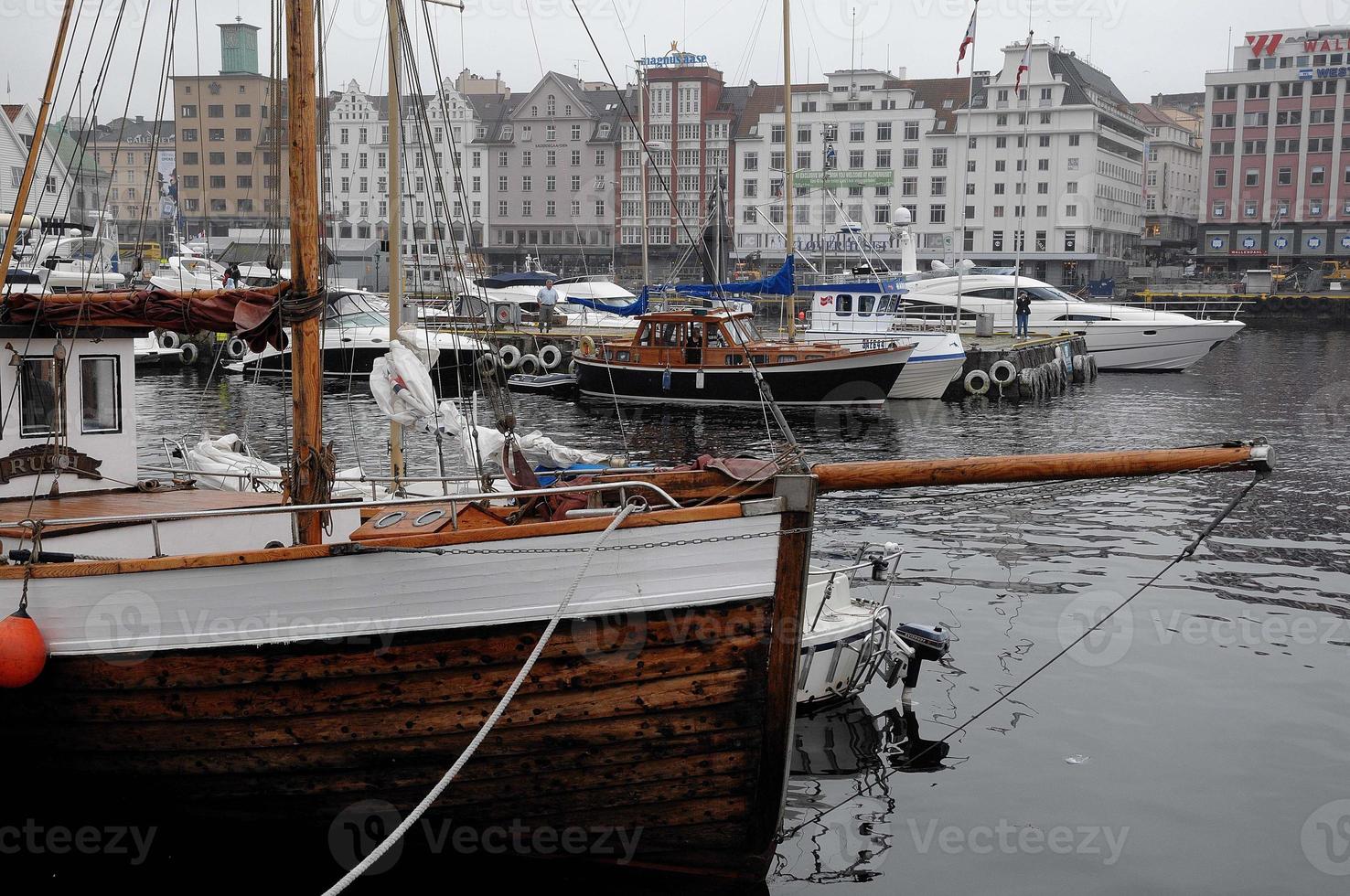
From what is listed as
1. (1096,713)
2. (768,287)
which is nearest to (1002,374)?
(768,287)

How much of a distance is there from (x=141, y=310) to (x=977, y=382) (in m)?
31.9

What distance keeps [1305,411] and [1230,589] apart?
2152 centimetres

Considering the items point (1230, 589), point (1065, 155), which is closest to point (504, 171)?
point (1065, 155)

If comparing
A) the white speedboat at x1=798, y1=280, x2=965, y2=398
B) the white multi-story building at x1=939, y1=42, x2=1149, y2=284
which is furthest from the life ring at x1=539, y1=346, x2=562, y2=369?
the white multi-story building at x1=939, y1=42, x2=1149, y2=284

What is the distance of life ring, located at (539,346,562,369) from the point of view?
4491 cm

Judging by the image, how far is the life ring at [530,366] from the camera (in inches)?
1772

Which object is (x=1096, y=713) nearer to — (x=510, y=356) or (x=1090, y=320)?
(x=510, y=356)

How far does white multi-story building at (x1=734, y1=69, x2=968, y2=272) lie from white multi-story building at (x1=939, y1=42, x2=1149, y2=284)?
1.43 meters

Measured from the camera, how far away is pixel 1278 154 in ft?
337

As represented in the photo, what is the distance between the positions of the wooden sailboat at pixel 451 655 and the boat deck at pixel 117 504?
47.8 inches

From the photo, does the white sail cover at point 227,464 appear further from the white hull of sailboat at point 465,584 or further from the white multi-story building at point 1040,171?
the white multi-story building at point 1040,171

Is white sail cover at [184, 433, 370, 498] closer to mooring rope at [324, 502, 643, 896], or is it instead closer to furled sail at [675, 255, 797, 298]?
mooring rope at [324, 502, 643, 896]

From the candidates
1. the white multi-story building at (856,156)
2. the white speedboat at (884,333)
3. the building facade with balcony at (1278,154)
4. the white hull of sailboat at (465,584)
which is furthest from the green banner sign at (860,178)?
the white hull of sailboat at (465,584)

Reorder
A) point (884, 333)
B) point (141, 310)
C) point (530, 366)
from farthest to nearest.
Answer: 1. point (530, 366)
2. point (884, 333)
3. point (141, 310)
